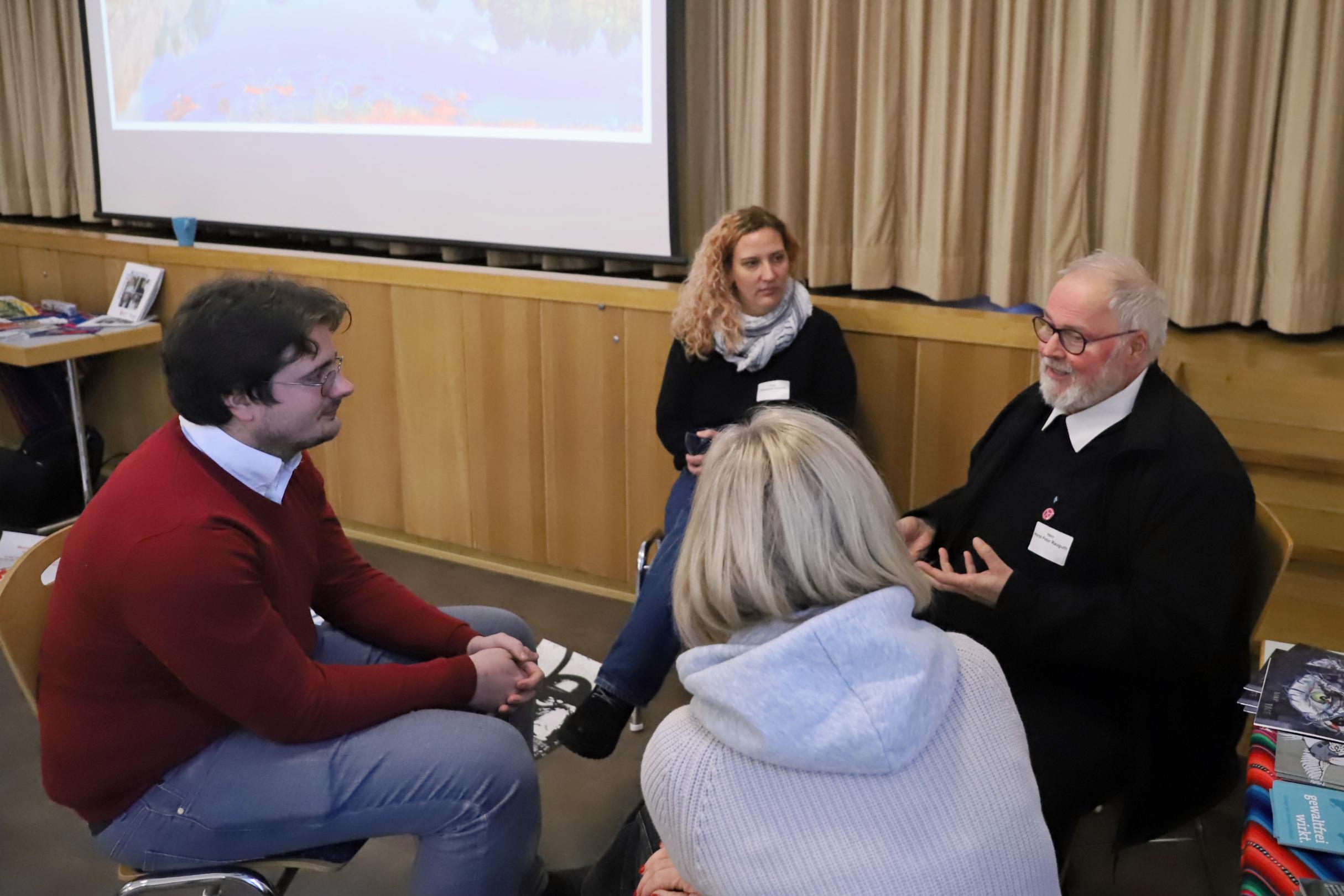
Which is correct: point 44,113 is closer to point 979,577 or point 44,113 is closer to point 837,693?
point 979,577

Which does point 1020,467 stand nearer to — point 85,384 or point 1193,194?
point 1193,194

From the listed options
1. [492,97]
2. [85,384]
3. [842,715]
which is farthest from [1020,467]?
[85,384]

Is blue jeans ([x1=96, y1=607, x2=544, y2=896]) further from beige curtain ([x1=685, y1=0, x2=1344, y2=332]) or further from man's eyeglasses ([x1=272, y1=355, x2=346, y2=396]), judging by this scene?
beige curtain ([x1=685, y1=0, x2=1344, y2=332])

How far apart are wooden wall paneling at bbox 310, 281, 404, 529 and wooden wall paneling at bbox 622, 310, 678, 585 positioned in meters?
0.90

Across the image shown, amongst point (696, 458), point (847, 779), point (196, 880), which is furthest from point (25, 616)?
point (696, 458)

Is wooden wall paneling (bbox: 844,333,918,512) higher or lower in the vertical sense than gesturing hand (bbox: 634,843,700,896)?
higher

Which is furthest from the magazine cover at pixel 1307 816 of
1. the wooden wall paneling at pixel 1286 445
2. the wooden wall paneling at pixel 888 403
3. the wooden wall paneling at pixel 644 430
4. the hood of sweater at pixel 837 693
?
the wooden wall paneling at pixel 644 430

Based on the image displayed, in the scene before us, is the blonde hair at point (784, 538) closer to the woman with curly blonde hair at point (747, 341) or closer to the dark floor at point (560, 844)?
the dark floor at point (560, 844)

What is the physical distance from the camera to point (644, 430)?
127 inches

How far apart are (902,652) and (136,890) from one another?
1.11 metres

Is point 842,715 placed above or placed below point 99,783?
above

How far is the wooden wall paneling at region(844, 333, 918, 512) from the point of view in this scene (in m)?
2.83

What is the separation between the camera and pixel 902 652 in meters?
1.06

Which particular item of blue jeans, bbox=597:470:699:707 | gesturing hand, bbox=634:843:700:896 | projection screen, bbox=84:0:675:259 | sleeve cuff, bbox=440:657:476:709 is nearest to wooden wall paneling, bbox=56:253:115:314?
projection screen, bbox=84:0:675:259
